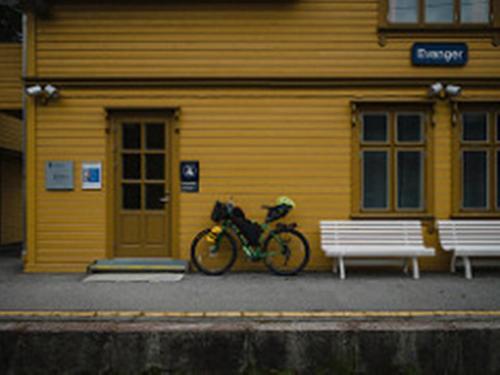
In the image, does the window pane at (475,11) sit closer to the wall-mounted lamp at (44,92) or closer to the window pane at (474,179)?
the window pane at (474,179)

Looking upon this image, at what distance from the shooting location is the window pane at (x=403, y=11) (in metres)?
7.24

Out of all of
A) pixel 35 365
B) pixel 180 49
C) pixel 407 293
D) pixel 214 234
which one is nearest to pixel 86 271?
pixel 214 234

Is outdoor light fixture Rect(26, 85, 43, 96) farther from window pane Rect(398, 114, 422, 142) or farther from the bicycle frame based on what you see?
window pane Rect(398, 114, 422, 142)

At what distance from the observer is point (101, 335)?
421 centimetres

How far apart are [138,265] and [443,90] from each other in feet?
18.7

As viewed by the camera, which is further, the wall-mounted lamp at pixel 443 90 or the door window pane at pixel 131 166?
the door window pane at pixel 131 166

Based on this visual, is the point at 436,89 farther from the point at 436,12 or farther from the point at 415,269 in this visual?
the point at 415,269

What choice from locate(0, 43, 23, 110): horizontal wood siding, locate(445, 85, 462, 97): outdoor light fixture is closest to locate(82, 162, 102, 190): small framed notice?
locate(0, 43, 23, 110): horizontal wood siding

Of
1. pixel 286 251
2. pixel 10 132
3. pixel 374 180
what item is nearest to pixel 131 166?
pixel 286 251

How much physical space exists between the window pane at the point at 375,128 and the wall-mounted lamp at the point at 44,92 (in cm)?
513

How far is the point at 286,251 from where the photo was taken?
22.6 ft

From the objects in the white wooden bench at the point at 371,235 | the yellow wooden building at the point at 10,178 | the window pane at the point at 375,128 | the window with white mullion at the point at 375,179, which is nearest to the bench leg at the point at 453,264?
the white wooden bench at the point at 371,235

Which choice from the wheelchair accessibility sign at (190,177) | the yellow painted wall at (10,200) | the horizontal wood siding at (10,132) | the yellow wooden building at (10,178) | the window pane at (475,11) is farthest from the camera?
the yellow painted wall at (10,200)

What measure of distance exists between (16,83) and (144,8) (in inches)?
135
